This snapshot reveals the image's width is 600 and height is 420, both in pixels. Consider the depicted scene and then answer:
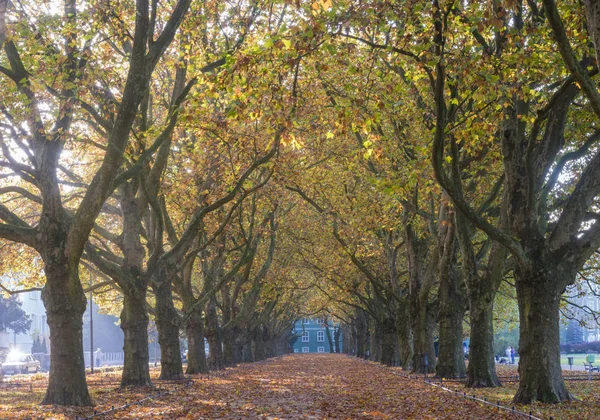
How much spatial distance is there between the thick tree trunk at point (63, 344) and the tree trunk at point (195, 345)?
1573cm

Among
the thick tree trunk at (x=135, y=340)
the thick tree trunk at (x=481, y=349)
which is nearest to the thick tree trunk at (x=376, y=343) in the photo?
the thick tree trunk at (x=481, y=349)

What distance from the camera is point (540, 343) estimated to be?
14.2 meters

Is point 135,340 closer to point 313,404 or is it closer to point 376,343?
point 313,404

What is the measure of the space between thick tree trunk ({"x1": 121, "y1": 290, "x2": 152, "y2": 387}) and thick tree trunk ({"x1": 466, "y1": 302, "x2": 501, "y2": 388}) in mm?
9085

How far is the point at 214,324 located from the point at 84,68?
866 inches

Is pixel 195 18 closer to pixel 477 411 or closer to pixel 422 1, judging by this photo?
pixel 422 1

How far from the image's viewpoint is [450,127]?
14.4m

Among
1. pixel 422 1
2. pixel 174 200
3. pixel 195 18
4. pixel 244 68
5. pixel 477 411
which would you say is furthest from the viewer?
pixel 174 200

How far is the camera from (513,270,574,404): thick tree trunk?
14.1 metres

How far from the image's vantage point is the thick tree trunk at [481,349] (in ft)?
63.0

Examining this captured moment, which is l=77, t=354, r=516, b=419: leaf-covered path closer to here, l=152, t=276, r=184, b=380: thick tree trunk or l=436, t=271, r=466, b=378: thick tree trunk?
l=436, t=271, r=466, b=378: thick tree trunk

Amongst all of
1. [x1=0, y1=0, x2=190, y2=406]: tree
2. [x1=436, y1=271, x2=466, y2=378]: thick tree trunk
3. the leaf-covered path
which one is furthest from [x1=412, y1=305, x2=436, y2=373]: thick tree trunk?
[x1=0, y1=0, x2=190, y2=406]: tree

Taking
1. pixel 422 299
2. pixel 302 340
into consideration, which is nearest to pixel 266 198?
pixel 422 299

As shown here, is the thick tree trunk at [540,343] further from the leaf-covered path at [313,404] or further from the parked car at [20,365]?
the parked car at [20,365]
